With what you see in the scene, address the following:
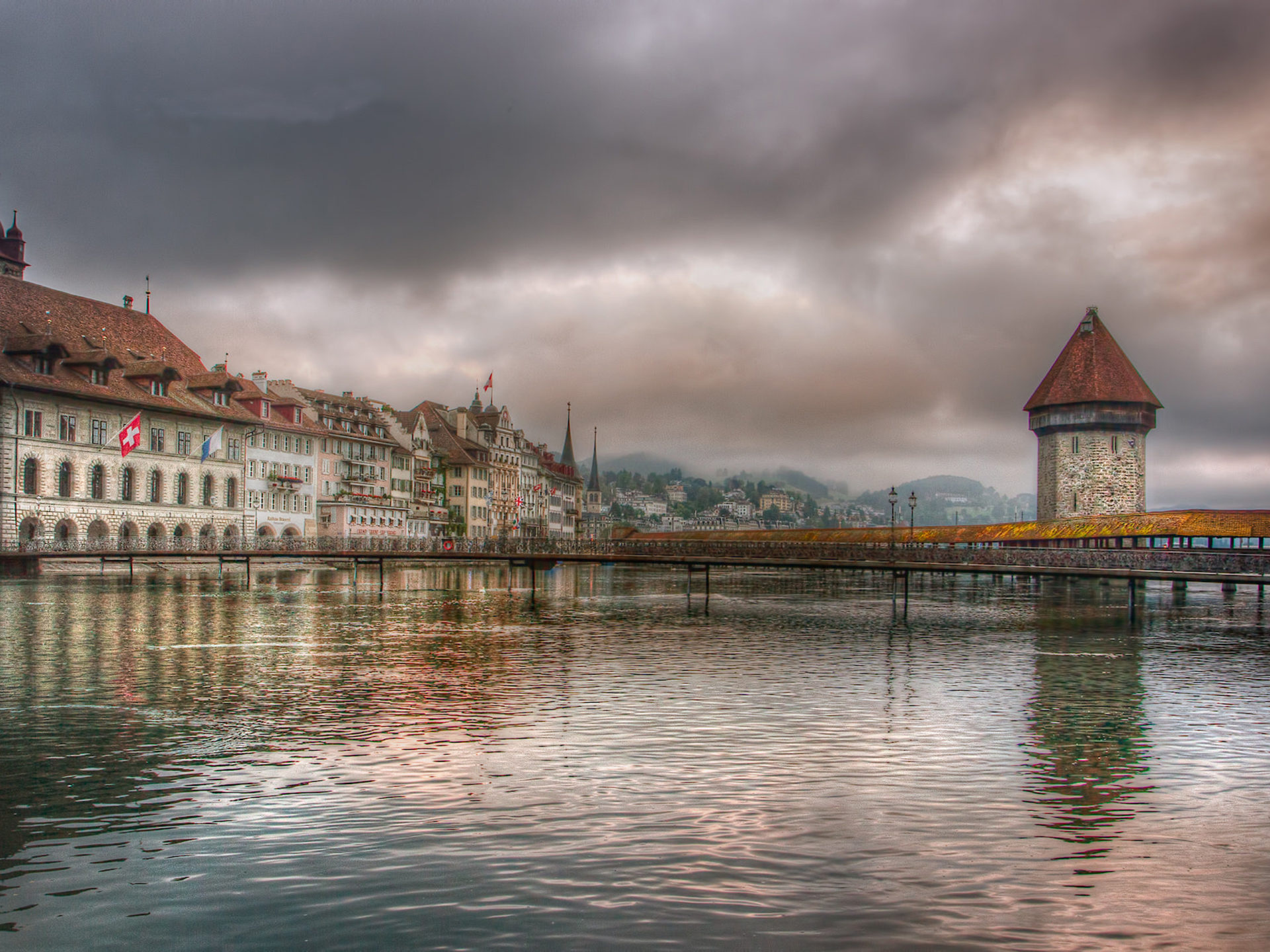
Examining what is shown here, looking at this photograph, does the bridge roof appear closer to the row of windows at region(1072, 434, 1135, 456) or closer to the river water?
the row of windows at region(1072, 434, 1135, 456)

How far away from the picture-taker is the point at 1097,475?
111 meters

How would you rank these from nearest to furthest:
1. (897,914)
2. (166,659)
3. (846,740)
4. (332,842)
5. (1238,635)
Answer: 1. (897,914)
2. (332,842)
3. (846,740)
4. (166,659)
5. (1238,635)

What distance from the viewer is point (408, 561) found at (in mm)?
120438

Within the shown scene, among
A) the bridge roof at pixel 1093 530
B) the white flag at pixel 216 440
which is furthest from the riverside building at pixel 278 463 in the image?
the bridge roof at pixel 1093 530

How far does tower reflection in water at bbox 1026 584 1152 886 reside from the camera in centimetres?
1449

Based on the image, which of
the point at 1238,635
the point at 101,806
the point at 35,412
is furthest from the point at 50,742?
the point at 35,412

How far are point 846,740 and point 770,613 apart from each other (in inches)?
1453

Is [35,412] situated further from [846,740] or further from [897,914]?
[897,914]

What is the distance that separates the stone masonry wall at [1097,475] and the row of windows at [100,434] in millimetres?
80391

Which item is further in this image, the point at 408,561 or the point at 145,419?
the point at 408,561

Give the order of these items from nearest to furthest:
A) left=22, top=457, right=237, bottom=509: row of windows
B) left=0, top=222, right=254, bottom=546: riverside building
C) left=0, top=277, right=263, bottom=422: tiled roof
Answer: left=0, top=222, right=254, bottom=546: riverside building < left=22, top=457, right=237, bottom=509: row of windows < left=0, top=277, right=263, bottom=422: tiled roof

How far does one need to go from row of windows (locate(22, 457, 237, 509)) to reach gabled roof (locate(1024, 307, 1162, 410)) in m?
84.6

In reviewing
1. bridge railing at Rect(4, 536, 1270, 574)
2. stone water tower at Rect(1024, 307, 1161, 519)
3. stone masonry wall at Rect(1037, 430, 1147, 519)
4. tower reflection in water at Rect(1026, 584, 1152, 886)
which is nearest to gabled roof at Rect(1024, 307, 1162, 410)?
stone water tower at Rect(1024, 307, 1161, 519)

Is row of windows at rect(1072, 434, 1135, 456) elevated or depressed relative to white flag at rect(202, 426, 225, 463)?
elevated
